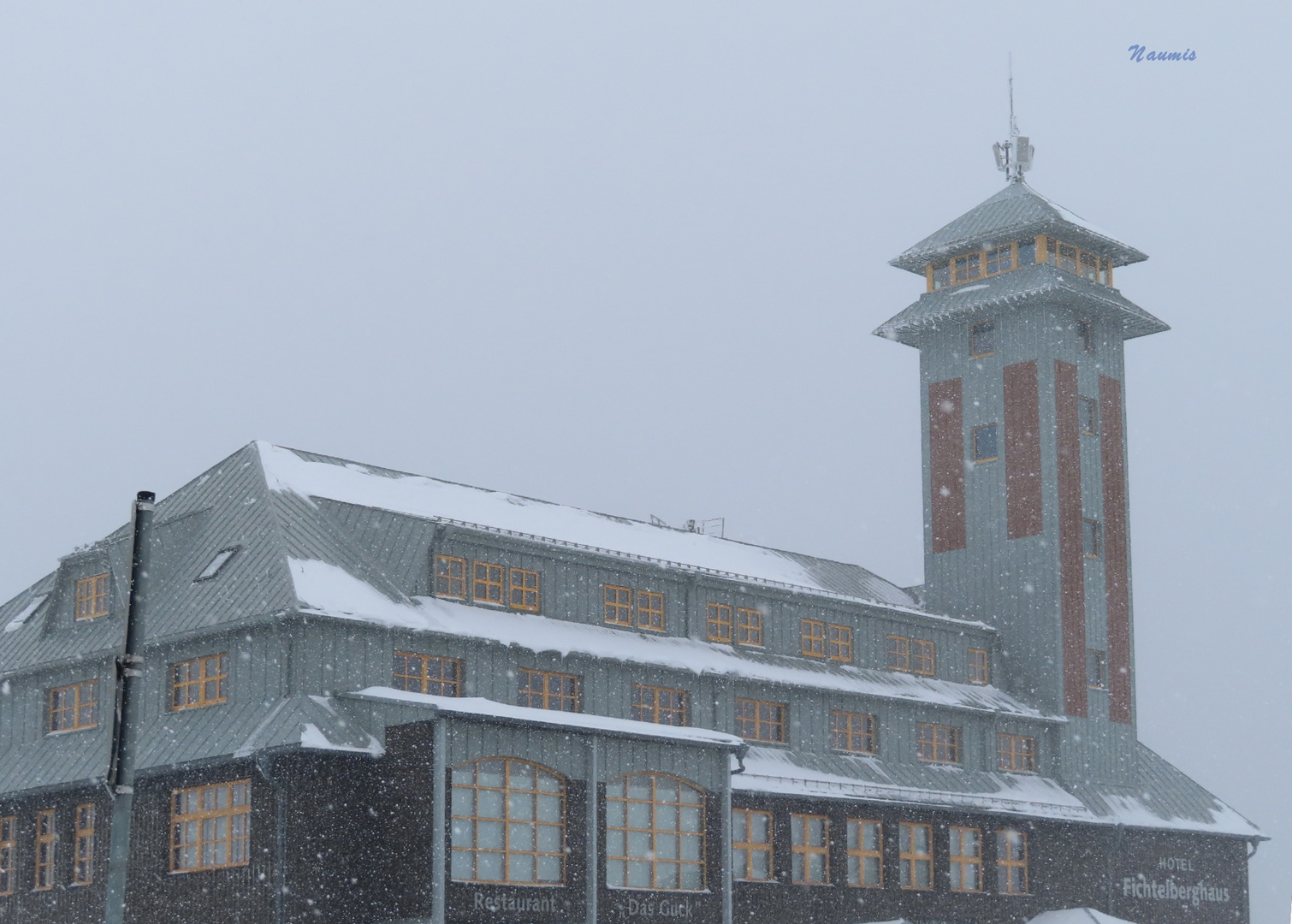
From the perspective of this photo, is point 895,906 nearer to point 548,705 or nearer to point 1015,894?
point 1015,894

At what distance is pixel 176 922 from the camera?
128 ft

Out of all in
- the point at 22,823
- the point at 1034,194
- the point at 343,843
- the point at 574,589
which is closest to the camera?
the point at 343,843

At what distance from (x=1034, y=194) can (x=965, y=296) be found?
5.16m

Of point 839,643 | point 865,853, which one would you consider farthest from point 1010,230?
point 865,853

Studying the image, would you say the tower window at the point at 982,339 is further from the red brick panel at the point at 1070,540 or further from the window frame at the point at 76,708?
the window frame at the point at 76,708

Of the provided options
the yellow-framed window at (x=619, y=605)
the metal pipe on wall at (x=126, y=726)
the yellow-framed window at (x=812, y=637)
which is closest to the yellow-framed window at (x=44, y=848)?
the yellow-framed window at (x=619, y=605)

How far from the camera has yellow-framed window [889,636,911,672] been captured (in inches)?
2224

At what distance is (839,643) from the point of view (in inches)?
2144

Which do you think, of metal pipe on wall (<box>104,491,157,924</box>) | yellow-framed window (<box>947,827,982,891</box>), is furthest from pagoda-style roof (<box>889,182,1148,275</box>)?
metal pipe on wall (<box>104,491,157,924</box>)

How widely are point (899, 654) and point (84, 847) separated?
26.5m

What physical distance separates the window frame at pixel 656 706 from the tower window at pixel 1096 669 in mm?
20072

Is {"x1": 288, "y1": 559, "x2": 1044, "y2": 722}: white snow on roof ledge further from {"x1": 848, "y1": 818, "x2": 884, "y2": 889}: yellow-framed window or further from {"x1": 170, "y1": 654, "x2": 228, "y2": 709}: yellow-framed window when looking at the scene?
{"x1": 848, "y1": 818, "x2": 884, "y2": 889}: yellow-framed window

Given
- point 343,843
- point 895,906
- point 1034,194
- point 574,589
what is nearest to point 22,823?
point 343,843

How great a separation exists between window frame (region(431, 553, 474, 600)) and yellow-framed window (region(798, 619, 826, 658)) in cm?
1291
